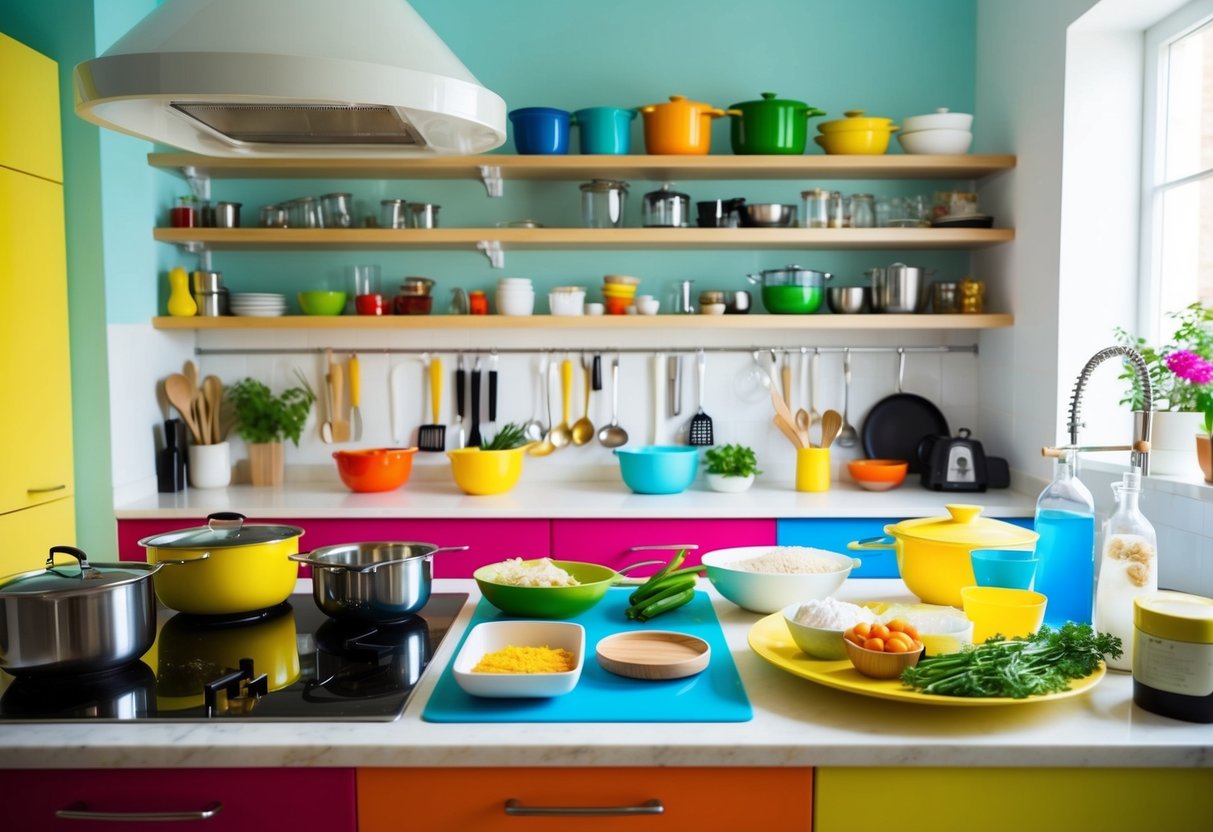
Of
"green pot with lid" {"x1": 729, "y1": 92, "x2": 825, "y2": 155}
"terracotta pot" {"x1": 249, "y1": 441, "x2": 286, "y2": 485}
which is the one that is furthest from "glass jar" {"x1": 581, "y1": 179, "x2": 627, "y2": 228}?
"terracotta pot" {"x1": 249, "y1": 441, "x2": 286, "y2": 485}

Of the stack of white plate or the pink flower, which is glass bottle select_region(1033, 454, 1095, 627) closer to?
the pink flower

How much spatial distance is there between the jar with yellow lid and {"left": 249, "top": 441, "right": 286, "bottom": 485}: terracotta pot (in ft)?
10.1

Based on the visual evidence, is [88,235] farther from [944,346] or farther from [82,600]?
[944,346]

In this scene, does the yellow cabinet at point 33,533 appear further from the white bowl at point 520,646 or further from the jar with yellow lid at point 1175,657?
the jar with yellow lid at point 1175,657

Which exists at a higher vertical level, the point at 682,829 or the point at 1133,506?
the point at 1133,506

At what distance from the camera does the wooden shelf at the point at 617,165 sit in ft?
11.3

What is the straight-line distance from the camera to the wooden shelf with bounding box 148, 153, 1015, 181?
3436mm

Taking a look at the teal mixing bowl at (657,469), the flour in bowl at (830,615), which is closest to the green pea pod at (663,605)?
the flour in bowl at (830,615)

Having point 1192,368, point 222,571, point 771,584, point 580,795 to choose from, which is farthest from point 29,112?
point 1192,368

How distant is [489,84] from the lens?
12.4 feet

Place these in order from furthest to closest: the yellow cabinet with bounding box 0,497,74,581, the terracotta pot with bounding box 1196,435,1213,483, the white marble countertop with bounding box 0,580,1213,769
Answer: the yellow cabinet with bounding box 0,497,74,581 → the terracotta pot with bounding box 1196,435,1213,483 → the white marble countertop with bounding box 0,580,1213,769

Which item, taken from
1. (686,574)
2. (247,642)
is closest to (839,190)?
(686,574)

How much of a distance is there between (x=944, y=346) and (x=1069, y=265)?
75cm

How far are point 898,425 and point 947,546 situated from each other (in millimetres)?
2147
